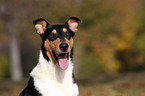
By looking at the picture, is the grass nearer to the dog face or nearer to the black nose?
the dog face

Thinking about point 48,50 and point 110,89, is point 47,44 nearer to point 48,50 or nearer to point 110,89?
point 48,50

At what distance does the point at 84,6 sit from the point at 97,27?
2574mm

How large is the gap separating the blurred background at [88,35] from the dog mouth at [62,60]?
29.4 ft

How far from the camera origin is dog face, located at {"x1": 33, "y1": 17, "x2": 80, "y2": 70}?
468cm

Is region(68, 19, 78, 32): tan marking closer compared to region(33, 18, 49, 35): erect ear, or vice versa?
region(33, 18, 49, 35): erect ear

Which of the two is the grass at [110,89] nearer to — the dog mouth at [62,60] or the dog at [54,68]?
the dog at [54,68]

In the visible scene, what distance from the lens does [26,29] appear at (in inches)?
834

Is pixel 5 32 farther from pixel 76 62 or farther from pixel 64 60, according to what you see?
pixel 64 60

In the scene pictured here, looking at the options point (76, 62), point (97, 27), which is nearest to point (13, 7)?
point (97, 27)

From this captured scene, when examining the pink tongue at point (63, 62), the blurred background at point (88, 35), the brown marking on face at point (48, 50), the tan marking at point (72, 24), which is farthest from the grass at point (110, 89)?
the brown marking on face at point (48, 50)

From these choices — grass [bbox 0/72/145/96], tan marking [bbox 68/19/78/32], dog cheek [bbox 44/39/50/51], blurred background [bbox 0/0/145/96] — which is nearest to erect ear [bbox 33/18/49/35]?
dog cheek [bbox 44/39/50/51]

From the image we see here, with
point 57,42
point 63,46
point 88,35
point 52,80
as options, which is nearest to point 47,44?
point 57,42

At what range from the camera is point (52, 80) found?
4.89m

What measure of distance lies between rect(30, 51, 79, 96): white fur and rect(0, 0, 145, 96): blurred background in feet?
28.9
